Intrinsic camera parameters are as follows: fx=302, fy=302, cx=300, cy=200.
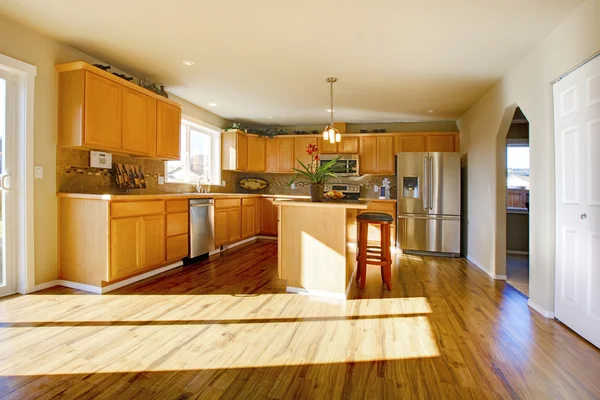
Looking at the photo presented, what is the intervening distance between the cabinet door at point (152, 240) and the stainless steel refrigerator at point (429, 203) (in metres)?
3.67

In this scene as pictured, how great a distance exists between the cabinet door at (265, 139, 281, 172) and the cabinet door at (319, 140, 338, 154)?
3.12 ft

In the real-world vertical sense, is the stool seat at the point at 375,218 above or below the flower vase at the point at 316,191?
below

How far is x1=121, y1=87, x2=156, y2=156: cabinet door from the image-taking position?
337 centimetres

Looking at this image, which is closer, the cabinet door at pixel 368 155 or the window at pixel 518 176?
the window at pixel 518 176

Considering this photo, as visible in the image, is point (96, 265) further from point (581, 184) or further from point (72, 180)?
point (581, 184)

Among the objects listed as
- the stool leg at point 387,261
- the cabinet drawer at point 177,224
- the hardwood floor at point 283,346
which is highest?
the cabinet drawer at point 177,224

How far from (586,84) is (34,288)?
16.2ft

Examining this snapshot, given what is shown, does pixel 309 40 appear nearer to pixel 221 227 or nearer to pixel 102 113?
pixel 102 113

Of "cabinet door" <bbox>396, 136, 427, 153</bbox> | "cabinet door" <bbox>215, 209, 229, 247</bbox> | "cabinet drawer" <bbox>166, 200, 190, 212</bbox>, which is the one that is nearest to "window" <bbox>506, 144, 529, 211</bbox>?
"cabinet door" <bbox>396, 136, 427, 153</bbox>

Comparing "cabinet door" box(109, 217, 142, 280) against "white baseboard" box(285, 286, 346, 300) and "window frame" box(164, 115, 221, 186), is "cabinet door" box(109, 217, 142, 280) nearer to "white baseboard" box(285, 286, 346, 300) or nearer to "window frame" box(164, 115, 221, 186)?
"window frame" box(164, 115, 221, 186)

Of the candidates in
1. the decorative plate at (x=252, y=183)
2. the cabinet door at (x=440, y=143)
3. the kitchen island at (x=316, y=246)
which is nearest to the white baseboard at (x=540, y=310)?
the kitchen island at (x=316, y=246)

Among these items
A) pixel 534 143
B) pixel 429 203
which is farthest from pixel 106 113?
pixel 429 203

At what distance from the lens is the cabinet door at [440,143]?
18.5 feet

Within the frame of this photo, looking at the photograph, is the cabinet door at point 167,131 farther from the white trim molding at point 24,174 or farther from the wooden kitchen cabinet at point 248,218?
the wooden kitchen cabinet at point 248,218
